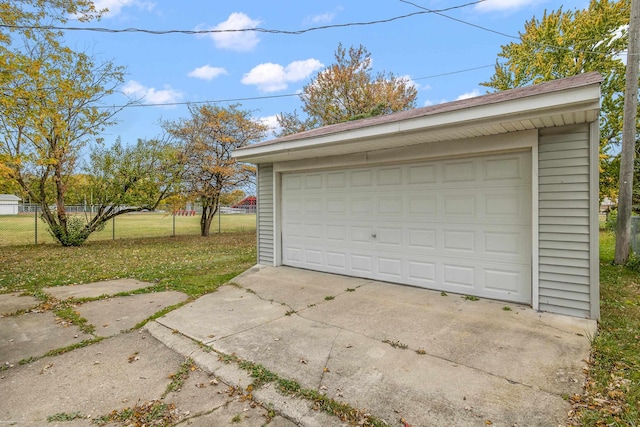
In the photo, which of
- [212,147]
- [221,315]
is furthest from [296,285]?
[212,147]

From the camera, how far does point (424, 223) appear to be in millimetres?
4945

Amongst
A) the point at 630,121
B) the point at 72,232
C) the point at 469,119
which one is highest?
the point at 630,121

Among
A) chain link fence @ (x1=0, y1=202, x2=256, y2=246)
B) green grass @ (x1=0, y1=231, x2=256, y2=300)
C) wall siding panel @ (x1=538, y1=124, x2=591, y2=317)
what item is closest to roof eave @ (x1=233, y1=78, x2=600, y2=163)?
wall siding panel @ (x1=538, y1=124, x2=591, y2=317)

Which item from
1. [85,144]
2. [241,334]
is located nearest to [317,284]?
[241,334]

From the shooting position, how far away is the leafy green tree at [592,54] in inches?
523

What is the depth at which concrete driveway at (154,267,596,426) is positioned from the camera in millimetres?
2154

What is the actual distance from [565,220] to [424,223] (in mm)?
1700

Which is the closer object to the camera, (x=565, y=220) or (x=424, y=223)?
(x=565, y=220)

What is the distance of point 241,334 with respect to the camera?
337cm

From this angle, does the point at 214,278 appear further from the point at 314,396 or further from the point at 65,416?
the point at 314,396

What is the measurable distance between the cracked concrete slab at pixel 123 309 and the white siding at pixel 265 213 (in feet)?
7.37

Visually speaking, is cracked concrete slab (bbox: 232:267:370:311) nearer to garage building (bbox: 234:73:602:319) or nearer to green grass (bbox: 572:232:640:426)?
garage building (bbox: 234:73:602:319)

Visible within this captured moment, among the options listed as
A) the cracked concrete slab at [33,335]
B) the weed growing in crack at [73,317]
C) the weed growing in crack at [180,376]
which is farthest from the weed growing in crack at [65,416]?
the weed growing in crack at [73,317]

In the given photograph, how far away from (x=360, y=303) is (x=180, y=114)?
12.4 m
